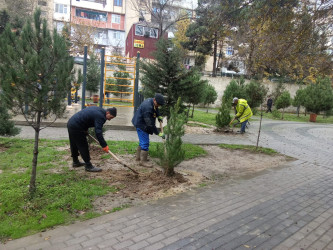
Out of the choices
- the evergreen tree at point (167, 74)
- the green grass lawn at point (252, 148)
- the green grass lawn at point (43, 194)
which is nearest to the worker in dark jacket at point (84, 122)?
the green grass lawn at point (43, 194)

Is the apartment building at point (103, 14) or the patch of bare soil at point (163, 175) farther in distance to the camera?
the apartment building at point (103, 14)

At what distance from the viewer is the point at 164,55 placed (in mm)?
7656

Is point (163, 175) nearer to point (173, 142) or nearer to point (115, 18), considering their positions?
point (173, 142)

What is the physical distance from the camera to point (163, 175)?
5.19m

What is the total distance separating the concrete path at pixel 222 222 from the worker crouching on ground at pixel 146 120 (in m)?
1.73

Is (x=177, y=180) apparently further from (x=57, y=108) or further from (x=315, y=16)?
(x=315, y=16)

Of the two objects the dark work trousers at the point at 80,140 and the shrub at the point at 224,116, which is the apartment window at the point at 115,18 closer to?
the shrub at the point at 224,116

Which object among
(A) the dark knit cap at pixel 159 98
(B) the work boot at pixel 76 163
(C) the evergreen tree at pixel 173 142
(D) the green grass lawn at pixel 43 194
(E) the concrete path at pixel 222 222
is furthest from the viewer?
(A) the dark knit cap at pixel 159 98

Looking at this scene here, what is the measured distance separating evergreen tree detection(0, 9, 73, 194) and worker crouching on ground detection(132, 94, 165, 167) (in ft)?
6.95

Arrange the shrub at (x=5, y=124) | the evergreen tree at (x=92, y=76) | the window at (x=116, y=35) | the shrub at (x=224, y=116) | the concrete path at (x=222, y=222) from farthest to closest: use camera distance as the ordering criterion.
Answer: the window at (x=116, y=35) → the evergreen tree at (x=92, y=76) → the shrub at (x=224, y=116) → the shrub at (x=5, y=124) → the concrete path at (x=222, y=222)

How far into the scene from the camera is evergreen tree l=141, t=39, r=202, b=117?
301 inches

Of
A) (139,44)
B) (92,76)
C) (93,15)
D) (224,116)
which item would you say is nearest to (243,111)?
(224,116)

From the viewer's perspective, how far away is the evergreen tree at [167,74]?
25.1 ft

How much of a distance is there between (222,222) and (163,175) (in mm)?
1814
